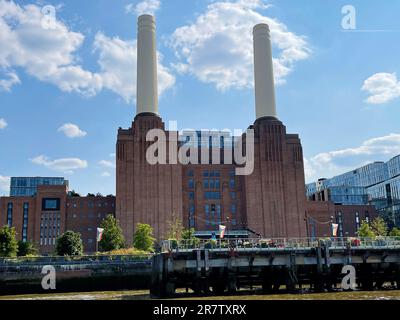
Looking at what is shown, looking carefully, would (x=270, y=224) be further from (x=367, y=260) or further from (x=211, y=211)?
(x=367, y=260)

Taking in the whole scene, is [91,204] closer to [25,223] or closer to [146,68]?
[25,223]

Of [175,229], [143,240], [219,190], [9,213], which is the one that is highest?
[219,190]

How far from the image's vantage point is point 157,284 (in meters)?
48.8

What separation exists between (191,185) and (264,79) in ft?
112

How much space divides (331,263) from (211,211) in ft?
236

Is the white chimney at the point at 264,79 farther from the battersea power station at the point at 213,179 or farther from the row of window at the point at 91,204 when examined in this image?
the row of window at the point at 91,204

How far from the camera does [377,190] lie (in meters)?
168

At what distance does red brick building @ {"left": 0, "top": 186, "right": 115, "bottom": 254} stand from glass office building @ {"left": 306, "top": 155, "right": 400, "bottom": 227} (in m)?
75.6

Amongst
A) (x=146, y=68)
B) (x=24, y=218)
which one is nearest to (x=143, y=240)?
(x=24, y=218)

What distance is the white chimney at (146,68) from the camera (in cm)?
12238

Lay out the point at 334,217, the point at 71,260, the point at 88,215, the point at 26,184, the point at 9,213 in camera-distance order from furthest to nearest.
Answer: the point at 26,184 < the point at 334,217 < the point at 88,215 < the point at 9,213 < the point at 71,260

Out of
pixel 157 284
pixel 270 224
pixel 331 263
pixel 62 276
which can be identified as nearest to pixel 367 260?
pixel 331 263

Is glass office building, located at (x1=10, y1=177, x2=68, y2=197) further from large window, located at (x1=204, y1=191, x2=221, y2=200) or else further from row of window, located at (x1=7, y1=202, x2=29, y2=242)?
large window, located at (x1=204, y1=191, x2=221, y2=200)

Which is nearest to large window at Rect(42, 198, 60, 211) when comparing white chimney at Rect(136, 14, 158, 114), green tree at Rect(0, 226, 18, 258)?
white chimney at Rect(136, 14, 158, 114)
